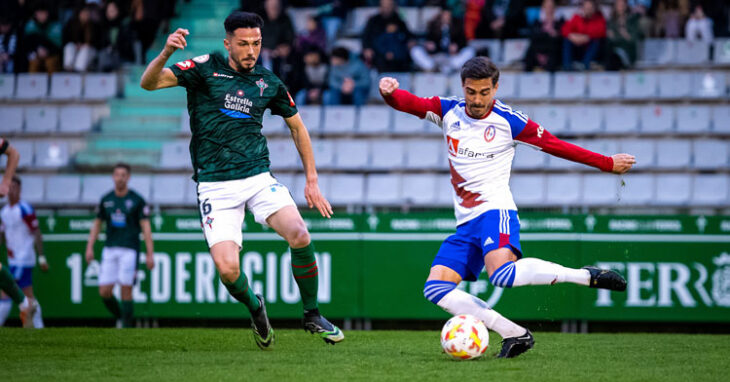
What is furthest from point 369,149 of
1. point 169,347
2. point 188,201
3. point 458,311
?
point 458,311

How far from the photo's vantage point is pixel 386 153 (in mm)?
16156

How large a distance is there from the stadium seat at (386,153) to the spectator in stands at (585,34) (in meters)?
3.21

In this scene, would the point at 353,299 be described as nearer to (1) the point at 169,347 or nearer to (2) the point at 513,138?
(1) the point at 169,347

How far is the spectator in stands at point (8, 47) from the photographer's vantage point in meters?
19.3

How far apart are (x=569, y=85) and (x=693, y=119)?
6.70ft

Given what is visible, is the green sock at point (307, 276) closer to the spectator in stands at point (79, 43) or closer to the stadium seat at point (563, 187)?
the stadium seat at point (563, 187)

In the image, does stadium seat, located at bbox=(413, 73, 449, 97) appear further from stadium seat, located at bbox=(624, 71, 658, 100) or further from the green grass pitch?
the green grass pitch

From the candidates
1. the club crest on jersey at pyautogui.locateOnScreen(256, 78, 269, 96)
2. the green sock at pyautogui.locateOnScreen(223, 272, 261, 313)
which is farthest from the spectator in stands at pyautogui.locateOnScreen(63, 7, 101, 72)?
the green sock at pyautogui.locateOnScreen(223, 272, 261, 313)

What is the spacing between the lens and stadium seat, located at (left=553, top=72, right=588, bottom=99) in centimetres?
1655

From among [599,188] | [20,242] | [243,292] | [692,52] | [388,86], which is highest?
[692,52]

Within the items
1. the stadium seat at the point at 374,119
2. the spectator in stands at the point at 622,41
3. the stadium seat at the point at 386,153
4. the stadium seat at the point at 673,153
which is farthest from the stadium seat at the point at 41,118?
the stadium seat at the point at 673,153

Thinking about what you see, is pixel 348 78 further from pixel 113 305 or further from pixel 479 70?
pixel 479 70

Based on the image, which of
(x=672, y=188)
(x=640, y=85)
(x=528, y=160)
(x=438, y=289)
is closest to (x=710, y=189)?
(x=672, y=188)

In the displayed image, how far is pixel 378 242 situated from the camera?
1342 cm
